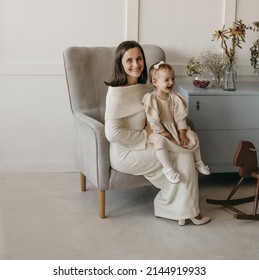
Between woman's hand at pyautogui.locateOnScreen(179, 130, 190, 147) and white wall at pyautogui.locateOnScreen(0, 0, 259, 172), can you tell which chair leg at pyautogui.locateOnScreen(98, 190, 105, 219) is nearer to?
woman's hand at pyautogui.locateOnScreen(179, 130, 190, 147)

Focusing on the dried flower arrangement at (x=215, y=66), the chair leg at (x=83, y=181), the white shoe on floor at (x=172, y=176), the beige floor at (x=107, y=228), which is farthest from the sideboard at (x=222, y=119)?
the chair leg at (x=83, y=181)

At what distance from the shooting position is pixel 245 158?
10.8 feet

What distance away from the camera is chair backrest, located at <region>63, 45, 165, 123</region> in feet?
11.8

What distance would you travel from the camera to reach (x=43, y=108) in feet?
13.2

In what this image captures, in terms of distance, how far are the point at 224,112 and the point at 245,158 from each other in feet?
1.68

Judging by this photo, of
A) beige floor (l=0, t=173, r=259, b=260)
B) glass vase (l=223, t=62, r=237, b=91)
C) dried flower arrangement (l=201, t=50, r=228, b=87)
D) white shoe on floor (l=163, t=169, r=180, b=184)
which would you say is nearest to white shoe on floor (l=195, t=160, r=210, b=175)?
white shoe on floor (l=163, t=169, r=180, b=184)

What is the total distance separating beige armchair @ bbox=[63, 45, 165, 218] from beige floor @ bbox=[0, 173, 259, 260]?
177mm

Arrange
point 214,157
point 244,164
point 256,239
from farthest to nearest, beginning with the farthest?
point 214,157 → point 244,164 → point 256,239

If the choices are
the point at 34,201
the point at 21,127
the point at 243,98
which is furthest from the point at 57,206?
the point at 243,98

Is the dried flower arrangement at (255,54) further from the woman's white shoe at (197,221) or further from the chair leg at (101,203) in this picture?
the chair leg at (101,203)

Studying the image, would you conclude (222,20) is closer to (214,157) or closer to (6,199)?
(214,157)

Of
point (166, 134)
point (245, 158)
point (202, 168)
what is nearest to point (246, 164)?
point (245, 158)

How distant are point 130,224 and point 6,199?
33.4 inches

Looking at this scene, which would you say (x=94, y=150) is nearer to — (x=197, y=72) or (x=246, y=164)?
(x=246, y=164)
